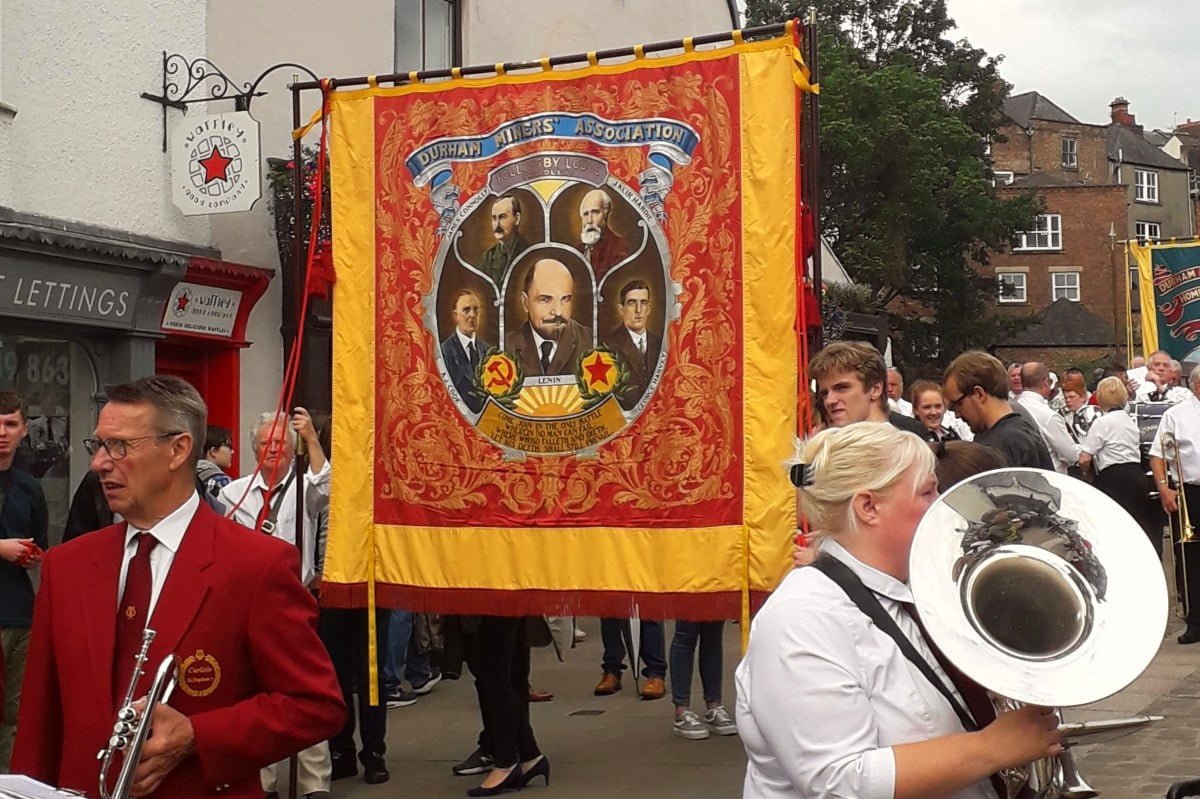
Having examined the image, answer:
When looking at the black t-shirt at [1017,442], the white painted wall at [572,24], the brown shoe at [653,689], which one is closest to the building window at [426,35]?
the white painted wall at [572,24]

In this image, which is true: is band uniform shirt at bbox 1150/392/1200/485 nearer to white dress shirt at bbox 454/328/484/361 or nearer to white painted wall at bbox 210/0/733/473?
white dress shirt at bbox 454/328/484/361

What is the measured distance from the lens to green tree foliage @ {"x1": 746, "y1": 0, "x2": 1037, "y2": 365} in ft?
135

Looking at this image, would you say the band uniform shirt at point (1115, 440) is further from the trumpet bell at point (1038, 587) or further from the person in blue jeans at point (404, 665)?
the trumpet bell at point (1038, 587)

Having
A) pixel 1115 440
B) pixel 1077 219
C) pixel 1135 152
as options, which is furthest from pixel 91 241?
pixel 1135 152

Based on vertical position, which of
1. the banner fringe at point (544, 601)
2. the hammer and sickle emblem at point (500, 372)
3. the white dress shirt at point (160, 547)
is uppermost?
the hammer and sickle emblem at point (500, 372)

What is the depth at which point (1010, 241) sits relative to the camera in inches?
1802

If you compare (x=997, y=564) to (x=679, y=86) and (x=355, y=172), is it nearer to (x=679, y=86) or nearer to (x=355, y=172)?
(x=679, y=86)

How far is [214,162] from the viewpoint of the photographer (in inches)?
420

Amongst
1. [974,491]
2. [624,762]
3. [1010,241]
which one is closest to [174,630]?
[974,491]

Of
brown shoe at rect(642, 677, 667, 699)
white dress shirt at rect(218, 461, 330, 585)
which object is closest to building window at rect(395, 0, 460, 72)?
brown shoe at rect(642, 677, 667, 699)

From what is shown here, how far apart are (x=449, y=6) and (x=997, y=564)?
1259cm

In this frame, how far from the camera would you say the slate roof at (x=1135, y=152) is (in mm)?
69356

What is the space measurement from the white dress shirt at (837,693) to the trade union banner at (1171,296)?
1648cm

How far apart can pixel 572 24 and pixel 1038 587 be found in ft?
47.3
